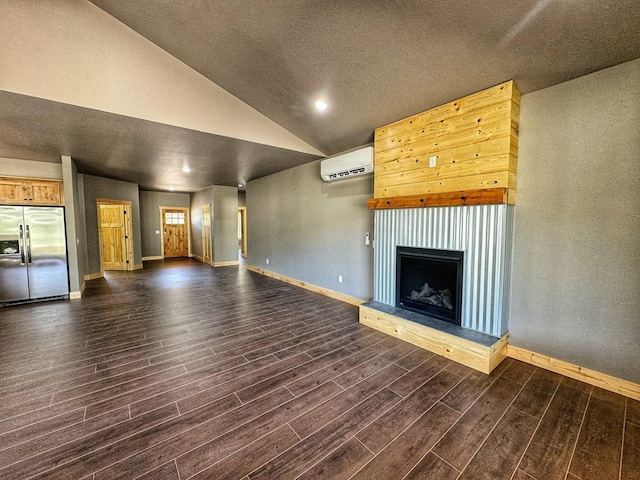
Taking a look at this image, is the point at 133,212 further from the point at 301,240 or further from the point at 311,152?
the point at 311,152

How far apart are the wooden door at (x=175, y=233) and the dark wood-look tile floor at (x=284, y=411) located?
7576mm

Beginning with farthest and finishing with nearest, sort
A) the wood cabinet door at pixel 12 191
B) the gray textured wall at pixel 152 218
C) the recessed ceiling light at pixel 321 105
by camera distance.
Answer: the gray textured wall at pixel 152 218
the wood cabinet door at pixel 12 191
the recessed ceiling light at pixel 321 105

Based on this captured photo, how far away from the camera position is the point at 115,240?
8.38 metres

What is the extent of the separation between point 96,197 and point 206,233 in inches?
127

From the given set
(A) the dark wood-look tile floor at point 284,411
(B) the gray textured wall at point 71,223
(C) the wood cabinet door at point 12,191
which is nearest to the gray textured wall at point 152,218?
(B) the gray textured wall at point 71,223

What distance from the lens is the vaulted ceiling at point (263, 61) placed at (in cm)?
208

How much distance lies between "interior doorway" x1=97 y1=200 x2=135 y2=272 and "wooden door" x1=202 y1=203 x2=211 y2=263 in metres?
2.19

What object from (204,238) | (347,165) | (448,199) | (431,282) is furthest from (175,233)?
(448,199)

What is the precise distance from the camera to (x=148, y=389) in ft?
7.55

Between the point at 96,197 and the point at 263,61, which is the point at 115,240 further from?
the point at 263,61

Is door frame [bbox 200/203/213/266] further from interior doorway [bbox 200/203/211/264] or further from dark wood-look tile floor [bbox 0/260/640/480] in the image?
dark wood-look tile floor [bbox 0/260/640/480]

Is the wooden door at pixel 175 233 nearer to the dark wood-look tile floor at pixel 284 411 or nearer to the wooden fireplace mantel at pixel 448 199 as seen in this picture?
the dark wood-look tile floor at pixel 284 411

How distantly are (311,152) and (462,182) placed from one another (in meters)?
2.80

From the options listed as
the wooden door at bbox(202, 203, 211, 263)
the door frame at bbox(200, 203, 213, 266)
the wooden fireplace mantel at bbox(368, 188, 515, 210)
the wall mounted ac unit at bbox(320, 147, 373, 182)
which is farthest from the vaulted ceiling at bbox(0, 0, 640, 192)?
the wooden door at bbox(202, 203, 211, 263)
